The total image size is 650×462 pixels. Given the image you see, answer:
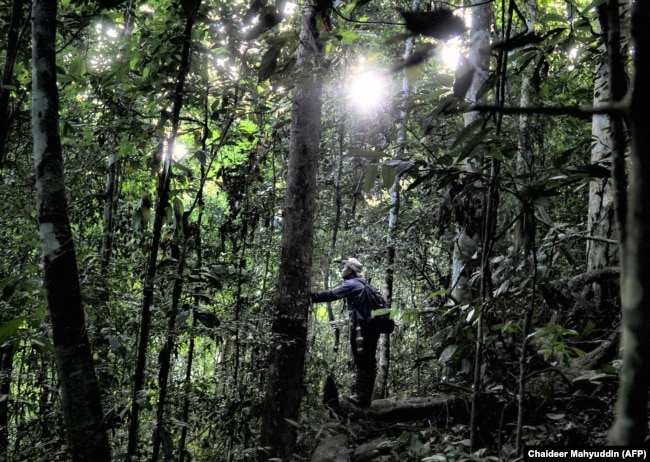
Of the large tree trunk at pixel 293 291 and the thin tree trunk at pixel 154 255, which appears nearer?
the thin tree trunk at pixel 154 255

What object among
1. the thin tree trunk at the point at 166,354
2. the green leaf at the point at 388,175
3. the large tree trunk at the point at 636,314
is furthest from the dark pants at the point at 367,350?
the large tree trunk at the point at 636,314

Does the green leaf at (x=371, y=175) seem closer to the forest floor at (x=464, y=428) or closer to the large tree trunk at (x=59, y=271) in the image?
the forest floor at (x=464, y=428)

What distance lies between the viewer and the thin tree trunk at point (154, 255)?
8.29 feet

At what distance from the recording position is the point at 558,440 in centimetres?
353

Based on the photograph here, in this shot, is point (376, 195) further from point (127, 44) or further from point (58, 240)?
point (58, 240)

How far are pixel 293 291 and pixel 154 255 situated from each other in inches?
85.4

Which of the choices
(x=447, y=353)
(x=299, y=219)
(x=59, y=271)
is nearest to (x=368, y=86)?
(x=447, y=353)

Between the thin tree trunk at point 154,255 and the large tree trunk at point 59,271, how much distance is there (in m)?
0.30

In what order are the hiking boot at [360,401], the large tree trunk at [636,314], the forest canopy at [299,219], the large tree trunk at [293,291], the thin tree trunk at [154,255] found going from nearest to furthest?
the large tree trunk at [636,314]
the forest canopy at [299,219]
the thin tree trunk at [154,255]
the large tree trunk at [293,291]
the hiking boot at [360,401]

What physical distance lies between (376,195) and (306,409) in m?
5.93

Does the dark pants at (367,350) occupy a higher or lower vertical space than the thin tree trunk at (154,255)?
lower

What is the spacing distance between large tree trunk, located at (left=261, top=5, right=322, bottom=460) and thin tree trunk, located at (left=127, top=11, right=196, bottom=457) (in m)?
1.63

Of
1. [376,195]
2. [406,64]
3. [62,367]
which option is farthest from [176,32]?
[376,195]

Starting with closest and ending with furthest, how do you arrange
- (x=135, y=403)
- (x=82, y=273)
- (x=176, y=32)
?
(x=135, y=403)
(x=176, y=32)
(x=82, y=273)
